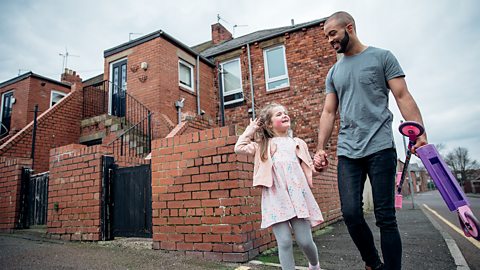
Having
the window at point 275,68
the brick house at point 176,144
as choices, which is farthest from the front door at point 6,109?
the window at point 275,68

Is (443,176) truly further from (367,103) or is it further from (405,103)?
(367,103)

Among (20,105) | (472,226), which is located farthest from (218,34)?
(472,226)

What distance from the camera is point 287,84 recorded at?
10.6 meters

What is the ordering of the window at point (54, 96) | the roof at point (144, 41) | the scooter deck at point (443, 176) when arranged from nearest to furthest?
the scooter deck at point (443, 176) < the roof at point (144, 41) < the window at point (54, 96)

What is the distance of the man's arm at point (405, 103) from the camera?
79.1 inches

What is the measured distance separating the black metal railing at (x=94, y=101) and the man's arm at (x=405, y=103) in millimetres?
9986

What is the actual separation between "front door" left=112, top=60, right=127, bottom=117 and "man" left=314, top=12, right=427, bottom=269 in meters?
9.34

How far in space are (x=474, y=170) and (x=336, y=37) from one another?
6462 cm

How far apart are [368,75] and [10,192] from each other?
264 inches

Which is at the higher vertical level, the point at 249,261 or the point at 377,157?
the point at 377,157

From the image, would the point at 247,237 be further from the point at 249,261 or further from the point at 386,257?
the point at 386,257

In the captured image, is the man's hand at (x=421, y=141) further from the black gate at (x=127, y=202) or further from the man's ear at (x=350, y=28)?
the black gate at (x=127, y=202)

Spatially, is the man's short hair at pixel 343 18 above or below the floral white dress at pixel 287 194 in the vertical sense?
above

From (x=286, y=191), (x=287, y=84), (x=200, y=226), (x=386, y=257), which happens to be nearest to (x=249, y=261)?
(x=200, y=226)
